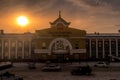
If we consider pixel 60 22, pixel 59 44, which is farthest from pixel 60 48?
pixel 60 22

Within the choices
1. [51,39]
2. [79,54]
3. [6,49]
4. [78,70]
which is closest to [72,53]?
[79,54]

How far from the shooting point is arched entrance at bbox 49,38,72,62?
8669cm

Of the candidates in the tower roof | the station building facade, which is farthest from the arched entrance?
the tower roof

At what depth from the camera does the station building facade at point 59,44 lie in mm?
87062

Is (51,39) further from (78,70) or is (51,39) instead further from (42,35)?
(78,70)

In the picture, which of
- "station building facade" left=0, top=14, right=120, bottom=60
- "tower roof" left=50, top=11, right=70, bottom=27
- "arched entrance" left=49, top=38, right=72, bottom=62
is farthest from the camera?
"tower roof" left=50, top=11, right=70, bottom=27

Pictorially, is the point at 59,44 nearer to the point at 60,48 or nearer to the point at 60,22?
the point at 60,48

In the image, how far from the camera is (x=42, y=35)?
87.2 metres

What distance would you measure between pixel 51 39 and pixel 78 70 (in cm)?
4306

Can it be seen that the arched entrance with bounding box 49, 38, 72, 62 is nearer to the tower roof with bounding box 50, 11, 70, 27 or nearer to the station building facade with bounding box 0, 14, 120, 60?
the station building facade with bounding box 0, 14, 120, 60

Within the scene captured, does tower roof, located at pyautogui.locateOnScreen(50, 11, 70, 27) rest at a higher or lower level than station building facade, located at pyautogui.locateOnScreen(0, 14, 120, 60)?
higher

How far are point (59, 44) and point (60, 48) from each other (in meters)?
1.31

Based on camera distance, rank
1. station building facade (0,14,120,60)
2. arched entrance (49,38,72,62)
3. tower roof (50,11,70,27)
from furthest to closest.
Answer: tower roof (50,11,70,27), station building facade (0,14,120,60), arched entrance (49,38,72,62)

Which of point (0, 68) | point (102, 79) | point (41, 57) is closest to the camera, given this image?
point (0, 68)
